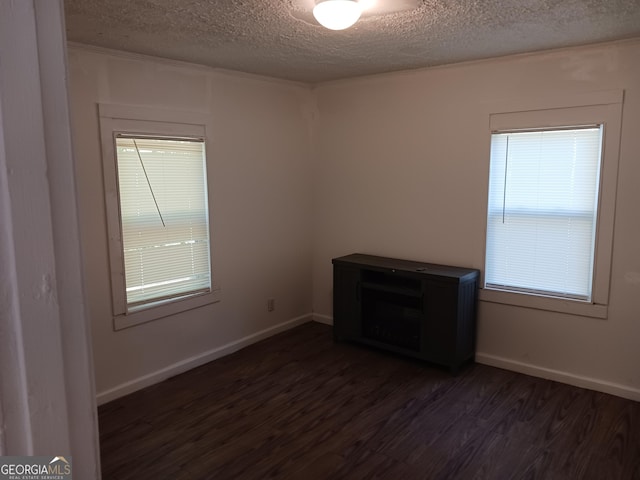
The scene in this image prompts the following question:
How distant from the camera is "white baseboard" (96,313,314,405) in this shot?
329cm

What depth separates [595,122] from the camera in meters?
3.14

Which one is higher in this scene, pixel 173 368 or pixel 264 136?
Answer: pixel 264 136

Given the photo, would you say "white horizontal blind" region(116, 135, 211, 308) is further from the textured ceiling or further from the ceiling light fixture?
the ceiling light fixture

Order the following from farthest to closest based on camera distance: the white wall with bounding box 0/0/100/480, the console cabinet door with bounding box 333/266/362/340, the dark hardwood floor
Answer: the console cabinet door with bounding box 333/266/362/340, the dark hardwood floor, the white wall with bounding box 0/0/100/480

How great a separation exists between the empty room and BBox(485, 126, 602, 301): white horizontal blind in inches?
0.6

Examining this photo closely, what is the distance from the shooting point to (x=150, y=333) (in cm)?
349

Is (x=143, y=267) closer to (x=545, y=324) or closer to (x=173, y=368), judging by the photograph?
(x=173, y=368)

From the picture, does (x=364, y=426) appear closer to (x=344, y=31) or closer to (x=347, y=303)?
(x=347, y=303)

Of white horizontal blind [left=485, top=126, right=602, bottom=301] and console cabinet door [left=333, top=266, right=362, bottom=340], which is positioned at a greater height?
white horizontal blind [left=485, top=126, right=602, bottom=301]

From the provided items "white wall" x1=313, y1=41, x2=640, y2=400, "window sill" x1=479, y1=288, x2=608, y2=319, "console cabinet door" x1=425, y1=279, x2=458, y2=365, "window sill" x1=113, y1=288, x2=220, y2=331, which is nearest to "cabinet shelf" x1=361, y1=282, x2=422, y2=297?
"console cabinet door" x1=425, y1=279, x2=458, y2=365

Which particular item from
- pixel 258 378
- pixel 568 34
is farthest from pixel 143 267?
pixel 568 34

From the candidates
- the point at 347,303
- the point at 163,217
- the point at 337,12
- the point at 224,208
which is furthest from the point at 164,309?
the point at 337,12

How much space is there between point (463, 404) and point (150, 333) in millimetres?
2268

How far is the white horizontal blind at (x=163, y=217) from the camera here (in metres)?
3.28
